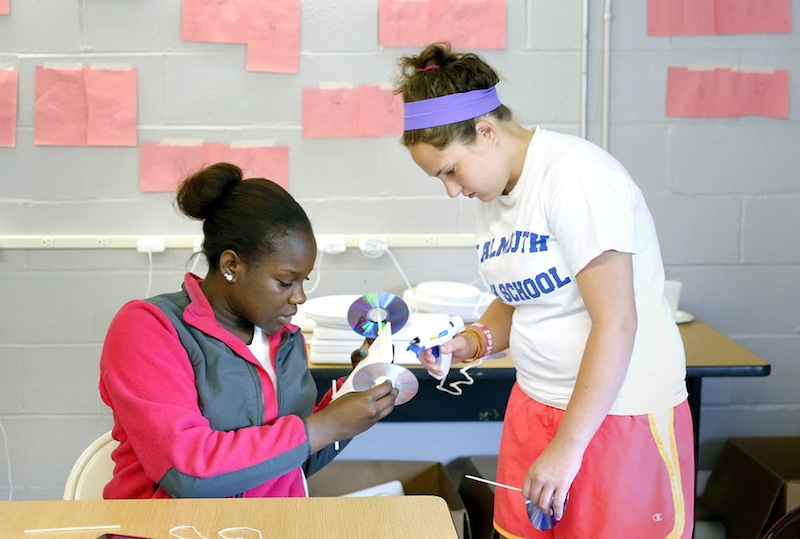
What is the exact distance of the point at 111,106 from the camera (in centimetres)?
255

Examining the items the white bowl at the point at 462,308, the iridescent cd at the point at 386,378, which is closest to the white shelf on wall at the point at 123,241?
the white bowl at the point at 462,308

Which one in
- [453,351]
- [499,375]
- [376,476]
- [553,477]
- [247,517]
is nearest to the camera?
[247,517]

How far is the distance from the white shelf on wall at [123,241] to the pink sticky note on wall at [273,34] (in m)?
0.51

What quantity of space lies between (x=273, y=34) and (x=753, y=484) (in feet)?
6.27

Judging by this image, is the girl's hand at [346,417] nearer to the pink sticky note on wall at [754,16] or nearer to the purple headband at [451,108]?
the purple headband at [451,108]

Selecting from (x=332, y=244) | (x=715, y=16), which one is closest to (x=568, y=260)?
(x=332, y=244)

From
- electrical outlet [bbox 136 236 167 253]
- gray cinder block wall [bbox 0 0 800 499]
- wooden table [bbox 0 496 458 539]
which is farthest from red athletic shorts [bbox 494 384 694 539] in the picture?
electrical outlet [bbox 136 236 167 253]

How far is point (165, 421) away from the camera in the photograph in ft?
4.57

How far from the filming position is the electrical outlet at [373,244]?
2.64 m

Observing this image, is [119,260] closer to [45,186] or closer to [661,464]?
[45,186]

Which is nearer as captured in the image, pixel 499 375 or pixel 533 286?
pixel 533 286

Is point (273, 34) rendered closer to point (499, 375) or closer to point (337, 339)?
point (337, 339)

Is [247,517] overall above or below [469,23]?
below

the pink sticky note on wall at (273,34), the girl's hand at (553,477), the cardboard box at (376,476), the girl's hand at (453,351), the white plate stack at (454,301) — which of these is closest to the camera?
the girl's hand at (553,477)
